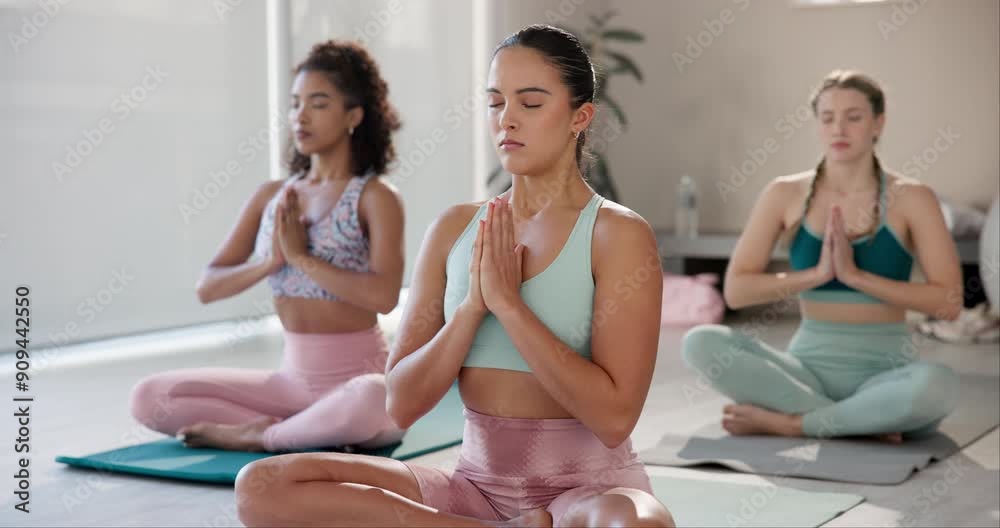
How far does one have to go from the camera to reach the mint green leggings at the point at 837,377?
10.6 feet

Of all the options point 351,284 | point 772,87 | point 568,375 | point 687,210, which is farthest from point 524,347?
point 772,87

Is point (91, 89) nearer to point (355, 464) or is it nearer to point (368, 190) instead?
point (368, 190)

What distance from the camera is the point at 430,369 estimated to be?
1.75m

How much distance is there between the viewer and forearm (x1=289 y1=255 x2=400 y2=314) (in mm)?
3066

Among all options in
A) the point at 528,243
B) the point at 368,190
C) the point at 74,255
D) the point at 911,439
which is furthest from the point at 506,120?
the point at 74,255

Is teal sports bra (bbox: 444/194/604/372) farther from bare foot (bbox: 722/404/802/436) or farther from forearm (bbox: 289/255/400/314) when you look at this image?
bare foot (bbox: 722/404/802/436)

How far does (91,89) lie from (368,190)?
2.28 meters

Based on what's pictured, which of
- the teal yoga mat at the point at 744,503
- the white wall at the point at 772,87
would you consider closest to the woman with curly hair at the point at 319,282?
the teal yoga mat at the point at 744,503

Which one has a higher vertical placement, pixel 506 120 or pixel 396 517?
pixel 506 120

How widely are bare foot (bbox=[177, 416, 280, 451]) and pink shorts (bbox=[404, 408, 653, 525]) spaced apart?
1.39 meters

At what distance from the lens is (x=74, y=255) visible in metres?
4.91

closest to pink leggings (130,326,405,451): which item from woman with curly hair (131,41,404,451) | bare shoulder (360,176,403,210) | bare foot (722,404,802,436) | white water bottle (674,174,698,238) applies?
woman with curly hair (131,41,404,451)

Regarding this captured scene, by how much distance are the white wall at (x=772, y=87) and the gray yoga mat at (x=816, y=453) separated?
3.07 metres

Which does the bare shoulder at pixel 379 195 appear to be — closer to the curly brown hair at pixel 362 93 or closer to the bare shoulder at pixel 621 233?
the curly brown hair at pixel 362 93
